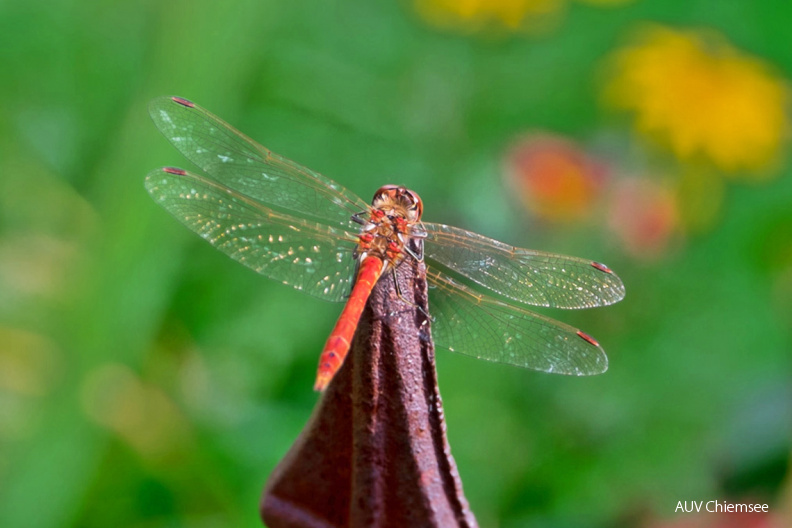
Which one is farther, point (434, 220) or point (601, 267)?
point (434, 220)

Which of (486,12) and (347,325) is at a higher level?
(486,12)

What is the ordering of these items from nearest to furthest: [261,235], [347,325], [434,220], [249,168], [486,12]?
1. [347,325]
2. [261,235]
3. [249,168]
4. [434,220]
5. [486,12]

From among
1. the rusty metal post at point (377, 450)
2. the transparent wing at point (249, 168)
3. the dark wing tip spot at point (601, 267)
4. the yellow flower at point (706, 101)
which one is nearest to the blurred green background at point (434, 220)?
the yellow flower at point (706, 101)

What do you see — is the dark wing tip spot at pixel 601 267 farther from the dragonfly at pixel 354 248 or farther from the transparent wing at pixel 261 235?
the transparent wing at pixel 261 235

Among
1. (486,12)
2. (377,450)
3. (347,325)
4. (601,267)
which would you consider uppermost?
(486,12)

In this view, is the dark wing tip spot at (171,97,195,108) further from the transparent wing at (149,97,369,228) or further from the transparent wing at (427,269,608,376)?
the transparent wing at (427,269,608,376)

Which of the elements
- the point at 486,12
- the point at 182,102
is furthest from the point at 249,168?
the point at 486,12

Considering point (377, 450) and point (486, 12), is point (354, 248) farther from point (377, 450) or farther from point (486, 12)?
point (486, 12)

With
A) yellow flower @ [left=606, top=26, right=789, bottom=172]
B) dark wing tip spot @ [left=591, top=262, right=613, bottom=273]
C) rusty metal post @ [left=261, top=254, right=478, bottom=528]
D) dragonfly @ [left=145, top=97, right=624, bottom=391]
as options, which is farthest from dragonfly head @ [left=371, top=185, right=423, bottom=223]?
yellow flower @ [left=606, top=26, right=789, bottom=172]
